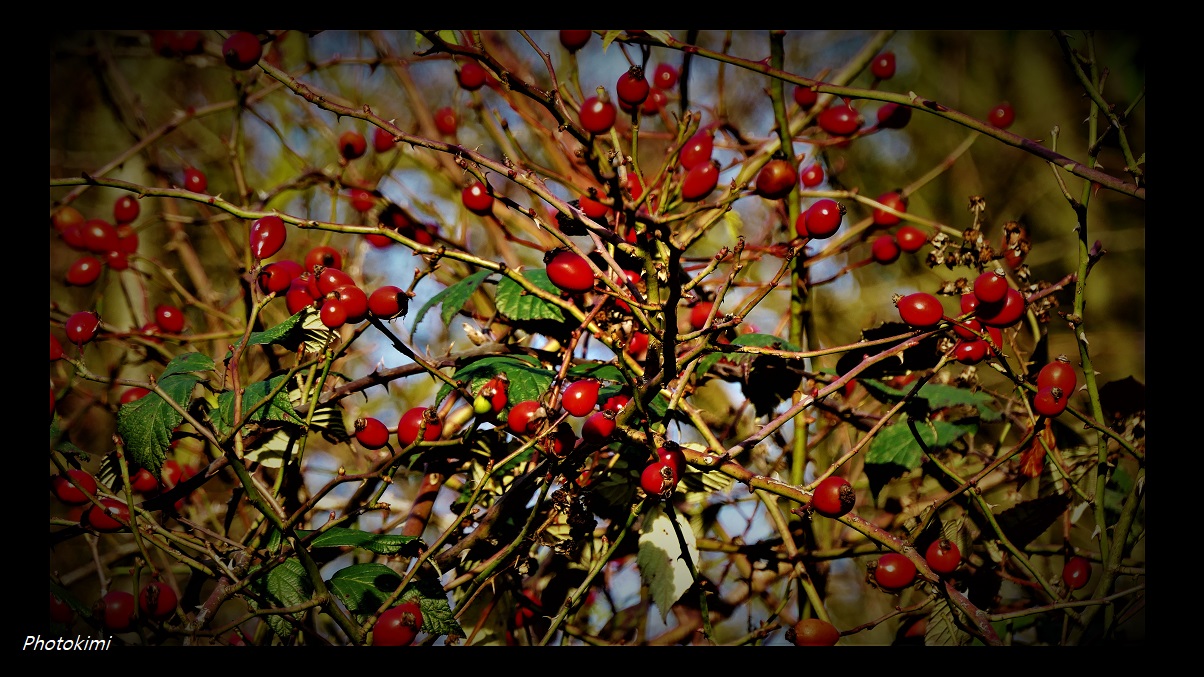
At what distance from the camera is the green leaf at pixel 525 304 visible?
102 cm

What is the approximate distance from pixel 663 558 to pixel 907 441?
37cm

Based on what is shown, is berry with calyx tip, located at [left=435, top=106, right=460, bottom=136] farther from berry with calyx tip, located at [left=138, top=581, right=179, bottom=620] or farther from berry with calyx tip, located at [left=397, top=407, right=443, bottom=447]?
berry with calyx tip, located at [left=138, top=581, right=179, bottom=620]

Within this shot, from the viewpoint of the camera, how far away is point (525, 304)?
1.03 meters

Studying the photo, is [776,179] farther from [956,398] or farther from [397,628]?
[397,628]

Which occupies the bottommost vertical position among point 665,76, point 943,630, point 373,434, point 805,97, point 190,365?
point 943,630

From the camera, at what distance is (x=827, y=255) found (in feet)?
4.23

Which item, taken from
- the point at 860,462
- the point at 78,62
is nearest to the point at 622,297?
the point at 860,462

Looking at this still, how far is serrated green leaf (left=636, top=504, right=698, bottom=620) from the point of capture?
3.30ft

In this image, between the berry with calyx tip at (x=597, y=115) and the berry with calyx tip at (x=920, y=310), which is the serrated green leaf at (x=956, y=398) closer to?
the berry with calyx tip at (x=920, y=310)

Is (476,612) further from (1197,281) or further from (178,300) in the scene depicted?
(1197,281)

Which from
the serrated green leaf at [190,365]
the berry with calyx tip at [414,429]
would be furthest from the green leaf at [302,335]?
the berry with calyx tip at [414,429]

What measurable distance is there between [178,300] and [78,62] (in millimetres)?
789

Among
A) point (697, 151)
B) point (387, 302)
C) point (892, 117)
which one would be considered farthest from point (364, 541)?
point (892, 117)

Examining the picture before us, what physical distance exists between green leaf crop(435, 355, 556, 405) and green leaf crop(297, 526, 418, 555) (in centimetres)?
16
